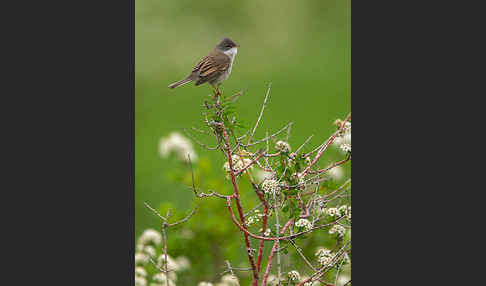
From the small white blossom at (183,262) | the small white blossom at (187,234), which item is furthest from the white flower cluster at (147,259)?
the small white blossom at (187,234)

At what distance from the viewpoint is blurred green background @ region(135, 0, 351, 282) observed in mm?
4629

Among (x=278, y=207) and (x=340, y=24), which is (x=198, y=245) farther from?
(x=340, y=24)

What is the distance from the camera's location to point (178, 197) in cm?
566

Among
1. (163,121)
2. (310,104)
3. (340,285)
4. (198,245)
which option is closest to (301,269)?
(340,285)

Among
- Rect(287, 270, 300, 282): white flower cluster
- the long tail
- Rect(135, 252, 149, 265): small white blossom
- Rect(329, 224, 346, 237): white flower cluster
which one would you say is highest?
the long tail

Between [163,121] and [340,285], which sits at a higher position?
[163,121]

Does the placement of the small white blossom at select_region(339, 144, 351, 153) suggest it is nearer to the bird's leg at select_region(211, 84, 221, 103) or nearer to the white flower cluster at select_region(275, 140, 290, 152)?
the white flower cluster at select_region(275, 140, 290, 152)

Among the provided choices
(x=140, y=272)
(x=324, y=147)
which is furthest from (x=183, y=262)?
(x=324, y=147)

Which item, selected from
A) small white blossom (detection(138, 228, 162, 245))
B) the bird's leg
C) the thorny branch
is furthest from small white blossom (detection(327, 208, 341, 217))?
small white blossom (detection(138, 228, 162, 245))

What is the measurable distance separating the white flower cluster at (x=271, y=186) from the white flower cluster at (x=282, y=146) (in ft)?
0.83

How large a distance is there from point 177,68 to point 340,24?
4.41 feet

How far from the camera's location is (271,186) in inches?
153

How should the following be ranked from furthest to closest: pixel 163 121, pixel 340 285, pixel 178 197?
pixel 178 197
pixel 163 121
pixel 340 285

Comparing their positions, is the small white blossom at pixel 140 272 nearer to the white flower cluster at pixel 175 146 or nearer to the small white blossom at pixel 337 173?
the white flower cluster at pixel 175 146
